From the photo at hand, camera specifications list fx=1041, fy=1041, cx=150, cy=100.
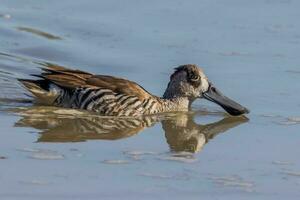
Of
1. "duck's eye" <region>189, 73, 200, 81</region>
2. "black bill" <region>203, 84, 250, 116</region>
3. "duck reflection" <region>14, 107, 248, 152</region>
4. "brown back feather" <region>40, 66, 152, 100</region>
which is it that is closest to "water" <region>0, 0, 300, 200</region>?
"duck reflection" <region>14, 107, 248, 152</region>

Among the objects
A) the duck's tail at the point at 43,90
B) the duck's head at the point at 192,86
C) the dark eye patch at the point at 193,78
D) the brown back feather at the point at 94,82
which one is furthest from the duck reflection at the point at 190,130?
the duck's tail at the point at 43,90

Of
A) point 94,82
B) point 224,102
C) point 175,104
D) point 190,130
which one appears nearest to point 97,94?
point 94,82

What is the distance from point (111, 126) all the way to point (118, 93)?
858 millimetres

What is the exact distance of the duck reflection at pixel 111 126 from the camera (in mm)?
11164

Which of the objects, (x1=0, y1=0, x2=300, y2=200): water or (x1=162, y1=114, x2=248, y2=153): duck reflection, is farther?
(x1=162, y1=114, x2=248, y2=153): duck reflection

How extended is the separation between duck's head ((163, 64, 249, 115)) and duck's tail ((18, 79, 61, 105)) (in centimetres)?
145

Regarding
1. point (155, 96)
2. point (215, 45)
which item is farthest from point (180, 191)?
point (215, 45)

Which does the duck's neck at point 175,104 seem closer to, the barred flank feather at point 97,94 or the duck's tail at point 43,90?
the barred flank feather at point 97,94

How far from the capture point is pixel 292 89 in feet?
44.9

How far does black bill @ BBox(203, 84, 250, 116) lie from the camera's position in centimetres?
1254

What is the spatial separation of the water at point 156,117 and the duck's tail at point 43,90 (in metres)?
0.23

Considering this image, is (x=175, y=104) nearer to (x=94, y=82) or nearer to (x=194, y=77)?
(x=194, y=77)

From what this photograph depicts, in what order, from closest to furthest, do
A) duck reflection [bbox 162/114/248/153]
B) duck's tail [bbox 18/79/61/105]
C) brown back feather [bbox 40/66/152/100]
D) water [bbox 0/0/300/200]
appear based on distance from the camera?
water [bbox 0/0/300/200], duck reflection [bbox 162/114/248/153], brown back feather [bbox 40/66/152/100], duck's tail [bbox 18/79/61/105]

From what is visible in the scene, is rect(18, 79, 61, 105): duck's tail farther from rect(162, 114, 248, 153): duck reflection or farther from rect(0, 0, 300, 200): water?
rect(162, 114, 248, 153): duck reflection
